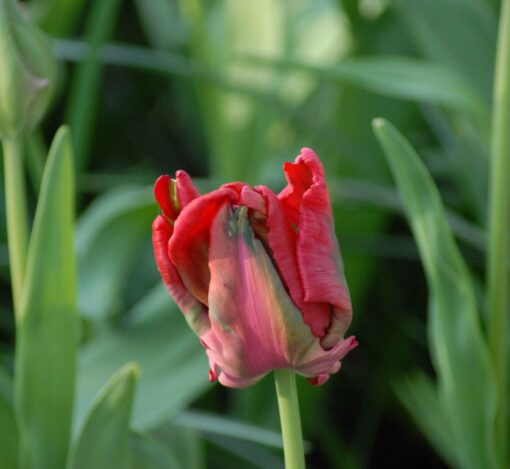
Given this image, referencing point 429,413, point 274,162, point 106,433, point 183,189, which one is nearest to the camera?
point 183,189

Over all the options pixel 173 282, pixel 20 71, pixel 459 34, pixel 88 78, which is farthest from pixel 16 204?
pixel 459 34

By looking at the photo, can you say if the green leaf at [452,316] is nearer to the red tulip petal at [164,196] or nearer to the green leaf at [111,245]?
the red tulip petal at [164,196]

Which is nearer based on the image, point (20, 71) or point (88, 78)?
point (20, 71)

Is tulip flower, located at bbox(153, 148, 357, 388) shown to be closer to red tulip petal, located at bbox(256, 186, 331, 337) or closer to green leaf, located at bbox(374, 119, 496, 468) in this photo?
red tulip petal, located at bbox(256, 186, 331, 337)

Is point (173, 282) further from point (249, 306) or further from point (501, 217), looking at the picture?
point (501, 217)

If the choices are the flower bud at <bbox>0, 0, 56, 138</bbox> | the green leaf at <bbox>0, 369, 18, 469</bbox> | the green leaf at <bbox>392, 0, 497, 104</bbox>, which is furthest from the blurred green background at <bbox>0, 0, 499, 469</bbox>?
the flower bud at <bbox>0, 0, 56, 138</bbox>

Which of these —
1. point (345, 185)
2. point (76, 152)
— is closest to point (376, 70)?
point (345, 185)

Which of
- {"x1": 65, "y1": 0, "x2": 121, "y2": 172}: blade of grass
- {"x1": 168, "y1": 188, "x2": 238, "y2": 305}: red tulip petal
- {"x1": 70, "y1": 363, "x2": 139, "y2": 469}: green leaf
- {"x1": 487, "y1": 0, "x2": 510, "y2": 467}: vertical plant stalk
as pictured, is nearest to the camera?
{"x1": 168, "y1": 188, "x2": 238, "y2": 305}: red tulip petal
